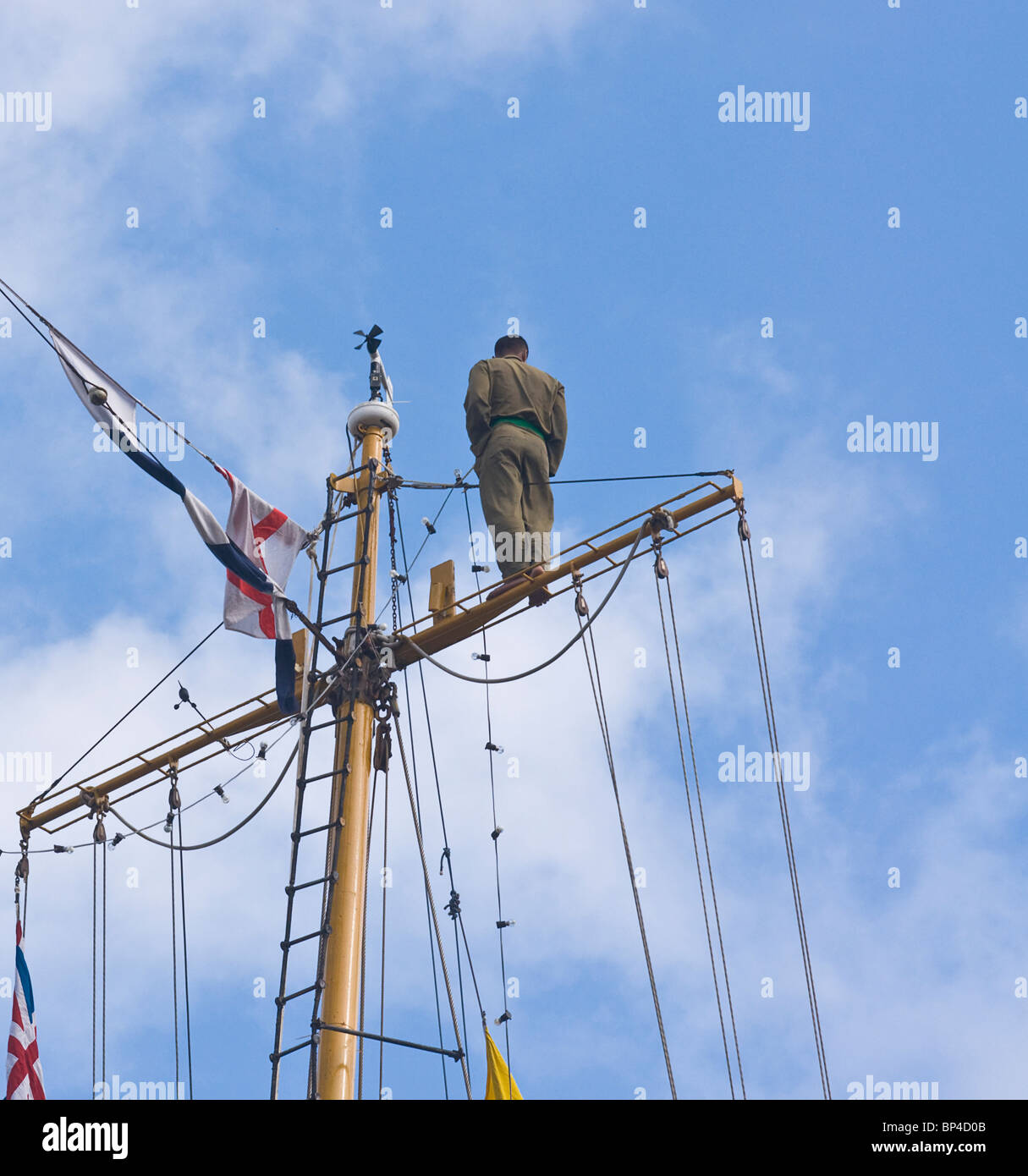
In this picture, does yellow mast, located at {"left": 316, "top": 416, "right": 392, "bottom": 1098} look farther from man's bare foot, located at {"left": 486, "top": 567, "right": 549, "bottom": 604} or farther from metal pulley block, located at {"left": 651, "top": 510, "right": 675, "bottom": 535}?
metal pulley block, located at {"left": 651, "top": 510, "right": 675, "bottom": 535}

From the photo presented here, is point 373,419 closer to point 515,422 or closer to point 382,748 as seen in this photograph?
point 515,422

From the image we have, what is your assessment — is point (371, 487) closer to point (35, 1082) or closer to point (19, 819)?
point (19, 819)

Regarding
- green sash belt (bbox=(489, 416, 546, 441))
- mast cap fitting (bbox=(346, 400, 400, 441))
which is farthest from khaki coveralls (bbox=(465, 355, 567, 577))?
mast cap fitting (bbox=(346, 400, 400, 441))

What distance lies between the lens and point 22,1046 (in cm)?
1528

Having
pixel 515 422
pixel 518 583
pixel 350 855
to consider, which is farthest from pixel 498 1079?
pixel 515 422

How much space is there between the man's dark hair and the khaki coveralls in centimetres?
13

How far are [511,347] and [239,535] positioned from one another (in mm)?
4045

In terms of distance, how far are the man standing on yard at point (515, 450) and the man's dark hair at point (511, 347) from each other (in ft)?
0.09

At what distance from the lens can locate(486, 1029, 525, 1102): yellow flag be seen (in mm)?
12625
